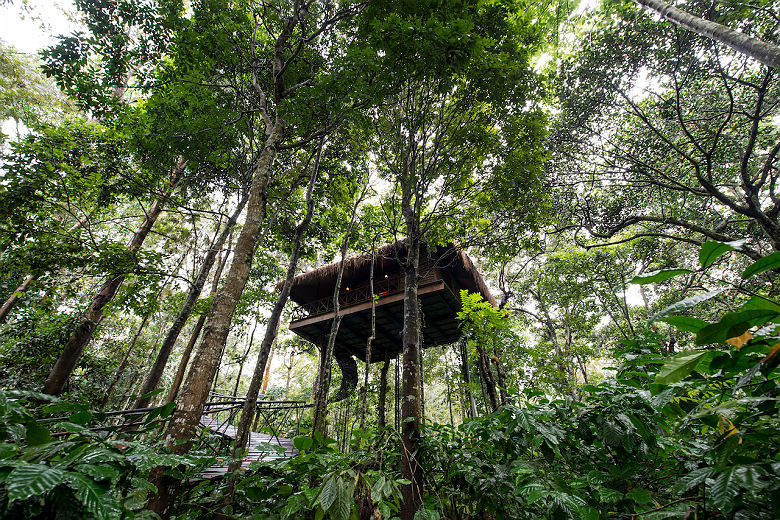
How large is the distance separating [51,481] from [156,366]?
635 centimetres

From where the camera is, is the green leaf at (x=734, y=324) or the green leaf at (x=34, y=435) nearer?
the green leaf at (x=734, y=324)

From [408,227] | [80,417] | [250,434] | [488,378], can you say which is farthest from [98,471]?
[250,434]

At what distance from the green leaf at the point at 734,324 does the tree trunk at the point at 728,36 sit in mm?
5574

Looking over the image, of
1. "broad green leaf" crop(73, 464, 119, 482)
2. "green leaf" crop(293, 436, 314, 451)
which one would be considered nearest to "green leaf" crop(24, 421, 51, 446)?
"broad green leaf" crop(73, 464, 119, 482)

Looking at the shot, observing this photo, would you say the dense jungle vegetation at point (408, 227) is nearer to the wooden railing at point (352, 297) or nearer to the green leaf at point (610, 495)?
the green leaf at point (610, 495)

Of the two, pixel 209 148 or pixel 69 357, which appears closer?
pixel 209 148

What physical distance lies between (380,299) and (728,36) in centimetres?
814

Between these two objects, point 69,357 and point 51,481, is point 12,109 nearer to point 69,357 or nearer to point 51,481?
point 69,357

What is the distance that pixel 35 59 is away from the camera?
14.4 metres

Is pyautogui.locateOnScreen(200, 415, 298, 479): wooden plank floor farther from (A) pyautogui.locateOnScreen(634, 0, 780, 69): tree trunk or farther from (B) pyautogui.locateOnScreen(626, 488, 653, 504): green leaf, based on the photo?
(A) pyautogui.locateOnScreen(634, 0, 780, 69): tree trunk

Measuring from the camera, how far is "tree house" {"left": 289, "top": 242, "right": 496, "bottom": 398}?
350 inches

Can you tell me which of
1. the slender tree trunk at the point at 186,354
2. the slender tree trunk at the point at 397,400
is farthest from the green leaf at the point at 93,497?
the slender tree trunk at the point at 186,354

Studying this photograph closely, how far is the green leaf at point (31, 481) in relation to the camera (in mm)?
796

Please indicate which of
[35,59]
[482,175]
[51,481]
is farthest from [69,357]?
[35,59]
